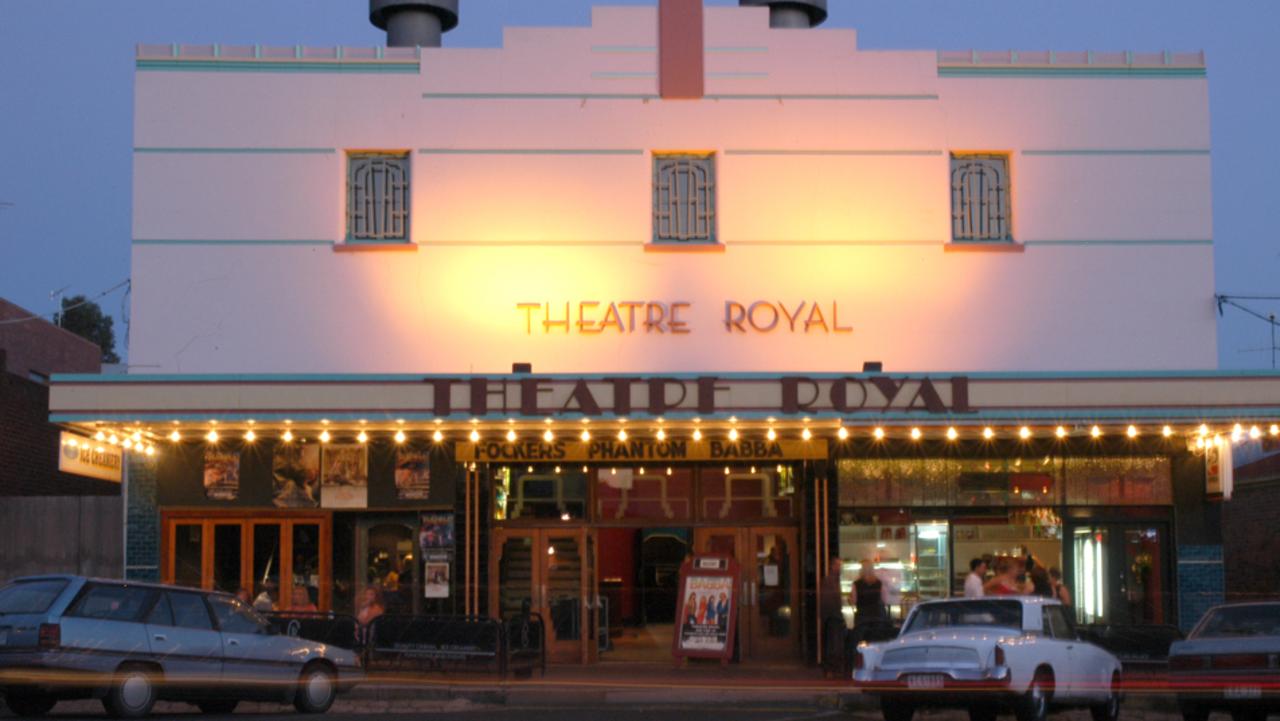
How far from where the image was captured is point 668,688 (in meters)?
22.6

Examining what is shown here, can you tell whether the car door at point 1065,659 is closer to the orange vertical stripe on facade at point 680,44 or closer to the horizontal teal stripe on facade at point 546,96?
the orange vertical stripe on facade at point 680,44

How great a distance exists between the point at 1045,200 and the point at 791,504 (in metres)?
6.00

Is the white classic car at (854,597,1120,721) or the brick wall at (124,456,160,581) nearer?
the white classic car at (854,597,1120,721)

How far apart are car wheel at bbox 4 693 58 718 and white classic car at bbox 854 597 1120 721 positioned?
334 inches

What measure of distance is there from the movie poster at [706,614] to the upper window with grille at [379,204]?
22.4ft

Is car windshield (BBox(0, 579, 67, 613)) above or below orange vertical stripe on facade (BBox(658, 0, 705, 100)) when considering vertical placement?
below

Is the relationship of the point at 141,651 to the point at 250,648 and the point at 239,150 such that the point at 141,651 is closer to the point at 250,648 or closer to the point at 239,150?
the point at 250,648

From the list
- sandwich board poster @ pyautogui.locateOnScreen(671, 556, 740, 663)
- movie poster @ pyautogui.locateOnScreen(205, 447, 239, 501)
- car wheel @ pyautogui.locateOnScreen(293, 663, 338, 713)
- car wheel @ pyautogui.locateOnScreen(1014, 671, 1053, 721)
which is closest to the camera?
car wheel @ pyautogui.locateOnScreen(1014, 671, 1053, 721)

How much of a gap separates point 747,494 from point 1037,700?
902cm

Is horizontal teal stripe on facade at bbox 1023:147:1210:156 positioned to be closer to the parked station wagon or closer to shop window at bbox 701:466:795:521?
shop window at bbox 701:466:795:521

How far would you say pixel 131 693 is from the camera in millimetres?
17438

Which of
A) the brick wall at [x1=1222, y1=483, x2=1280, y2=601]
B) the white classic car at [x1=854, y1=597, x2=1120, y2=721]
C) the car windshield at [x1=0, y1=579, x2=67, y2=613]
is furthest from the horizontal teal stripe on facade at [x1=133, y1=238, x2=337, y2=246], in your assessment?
the brick wall at [x1=1222, y1=483, x2=1280, y2=601]

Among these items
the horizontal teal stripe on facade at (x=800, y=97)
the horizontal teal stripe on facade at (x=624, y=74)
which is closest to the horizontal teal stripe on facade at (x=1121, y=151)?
the horizontal teal stripe on facade at (x=800, y=97)

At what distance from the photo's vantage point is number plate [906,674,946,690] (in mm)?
17500
